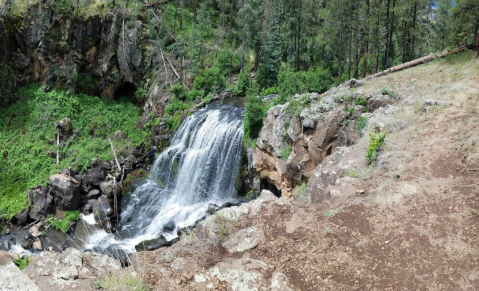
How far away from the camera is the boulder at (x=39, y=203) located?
15.2 metres

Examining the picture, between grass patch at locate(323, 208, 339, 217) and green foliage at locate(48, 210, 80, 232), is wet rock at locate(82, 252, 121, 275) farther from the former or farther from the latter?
green foliage at locate(48, 210, 80, 232)

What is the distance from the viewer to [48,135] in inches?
786

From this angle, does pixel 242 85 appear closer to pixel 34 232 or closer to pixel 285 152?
pixel 285 152

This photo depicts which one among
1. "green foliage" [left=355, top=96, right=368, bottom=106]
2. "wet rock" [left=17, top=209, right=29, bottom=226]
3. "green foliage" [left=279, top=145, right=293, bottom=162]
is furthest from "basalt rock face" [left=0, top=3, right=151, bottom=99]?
"green foliage" [left=355, top=96, right=368, bottom=106]

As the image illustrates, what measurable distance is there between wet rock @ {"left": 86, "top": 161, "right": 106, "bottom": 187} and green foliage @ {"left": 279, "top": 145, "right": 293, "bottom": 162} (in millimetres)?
10935

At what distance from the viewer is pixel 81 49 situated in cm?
2280

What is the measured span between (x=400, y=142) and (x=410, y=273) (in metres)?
4.97

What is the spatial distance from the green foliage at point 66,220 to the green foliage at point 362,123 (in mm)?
14262

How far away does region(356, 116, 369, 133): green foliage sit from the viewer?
34.4 feet

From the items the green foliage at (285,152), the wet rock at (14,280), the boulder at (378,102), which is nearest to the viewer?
the wet rock at (14,280)

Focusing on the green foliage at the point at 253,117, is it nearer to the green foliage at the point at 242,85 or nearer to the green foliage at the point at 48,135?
the green foliage at the point at 242,85

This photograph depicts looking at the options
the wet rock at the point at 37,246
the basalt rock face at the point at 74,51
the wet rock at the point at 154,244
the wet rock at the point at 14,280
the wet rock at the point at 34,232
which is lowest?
the wet rock at the point at 37,246

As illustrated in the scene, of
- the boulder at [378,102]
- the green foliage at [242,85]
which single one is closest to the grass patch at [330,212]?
the boulder at [378,102]

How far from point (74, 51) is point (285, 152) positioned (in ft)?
62.5
